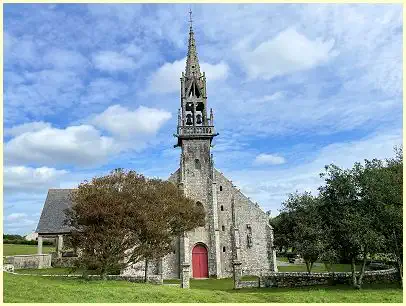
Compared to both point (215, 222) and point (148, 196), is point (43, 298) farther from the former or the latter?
point (215, 222)

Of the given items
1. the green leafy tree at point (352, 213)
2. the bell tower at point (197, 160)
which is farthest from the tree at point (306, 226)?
the bell tower at point (197, 160)

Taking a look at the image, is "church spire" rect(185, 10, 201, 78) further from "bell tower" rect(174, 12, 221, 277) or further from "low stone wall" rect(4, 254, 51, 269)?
"low stone wall" rect(4, 254, 51, 269)

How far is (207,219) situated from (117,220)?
18.6 m

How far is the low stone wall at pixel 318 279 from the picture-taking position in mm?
30008

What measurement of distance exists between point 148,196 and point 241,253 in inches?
704

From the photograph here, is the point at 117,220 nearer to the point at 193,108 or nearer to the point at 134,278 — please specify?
the point at 134,278

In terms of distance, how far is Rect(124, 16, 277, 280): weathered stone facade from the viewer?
41.6m

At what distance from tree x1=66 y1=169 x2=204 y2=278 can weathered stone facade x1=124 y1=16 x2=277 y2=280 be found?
12.6 metres

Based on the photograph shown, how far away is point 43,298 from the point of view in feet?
56.4

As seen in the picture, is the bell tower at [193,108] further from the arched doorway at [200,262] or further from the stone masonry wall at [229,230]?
the arched doorway at [200,262]

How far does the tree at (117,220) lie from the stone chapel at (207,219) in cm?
1252

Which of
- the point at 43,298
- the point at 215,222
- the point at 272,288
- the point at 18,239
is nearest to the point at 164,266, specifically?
the point at 215,222

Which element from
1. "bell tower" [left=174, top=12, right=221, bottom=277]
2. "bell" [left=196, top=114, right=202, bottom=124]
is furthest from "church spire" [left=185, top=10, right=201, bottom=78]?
"bell" [left=196, top=114, right=202, bottom=124]

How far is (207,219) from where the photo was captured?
43031mm
